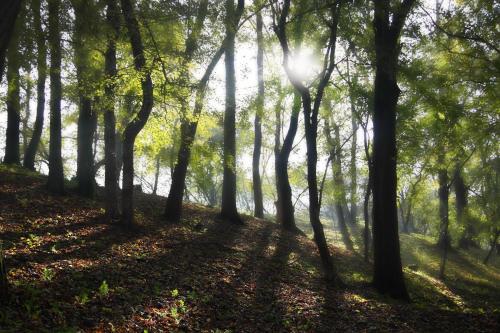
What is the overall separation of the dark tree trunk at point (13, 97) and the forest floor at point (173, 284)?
3881 millimetres

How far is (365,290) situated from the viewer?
11492mm

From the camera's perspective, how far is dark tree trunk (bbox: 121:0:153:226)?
429 inches

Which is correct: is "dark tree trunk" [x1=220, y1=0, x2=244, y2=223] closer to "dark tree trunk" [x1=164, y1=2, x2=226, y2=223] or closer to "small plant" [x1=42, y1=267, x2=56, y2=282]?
"dark tree trunk" [x1=164, y1=2, x2=226, y2=223]

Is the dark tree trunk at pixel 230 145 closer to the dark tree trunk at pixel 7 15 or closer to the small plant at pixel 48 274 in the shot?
the small plant at pixel 48 274

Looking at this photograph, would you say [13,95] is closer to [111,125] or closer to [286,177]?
[111,125]

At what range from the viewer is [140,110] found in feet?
38.1

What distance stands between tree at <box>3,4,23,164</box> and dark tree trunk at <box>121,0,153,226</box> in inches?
184

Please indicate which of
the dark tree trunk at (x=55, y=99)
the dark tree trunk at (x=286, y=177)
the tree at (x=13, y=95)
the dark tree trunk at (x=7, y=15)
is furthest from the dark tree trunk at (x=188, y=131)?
the dark tree trunk at (x=7, y=15)

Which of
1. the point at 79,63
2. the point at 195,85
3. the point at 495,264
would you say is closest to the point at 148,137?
the point at 79,63

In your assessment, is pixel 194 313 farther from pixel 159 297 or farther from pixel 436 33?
pixel 436 33

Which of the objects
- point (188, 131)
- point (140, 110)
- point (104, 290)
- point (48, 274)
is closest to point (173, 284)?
point (104, 290)

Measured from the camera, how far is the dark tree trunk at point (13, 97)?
46.0 feet

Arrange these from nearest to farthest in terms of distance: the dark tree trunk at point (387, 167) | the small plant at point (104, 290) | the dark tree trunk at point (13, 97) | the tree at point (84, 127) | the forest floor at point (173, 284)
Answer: the forest floor at point (173, 284), the small plant at point (104, 290), the dark tree trunk at point (387, 167), the tree at point (84, 127), the dark tree trunk at point (13, 97)

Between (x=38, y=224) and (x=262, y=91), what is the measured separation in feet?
48.2
